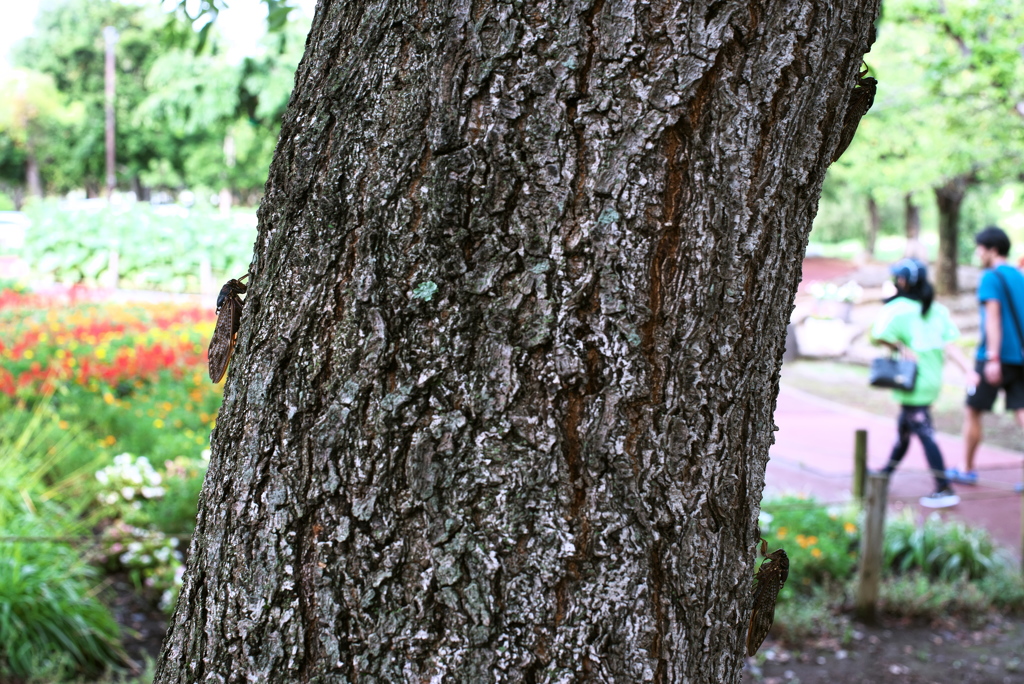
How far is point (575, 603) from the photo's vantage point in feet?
3.80

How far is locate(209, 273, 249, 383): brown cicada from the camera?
1404 mm

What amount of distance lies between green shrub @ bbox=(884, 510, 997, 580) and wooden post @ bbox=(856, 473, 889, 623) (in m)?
0.67

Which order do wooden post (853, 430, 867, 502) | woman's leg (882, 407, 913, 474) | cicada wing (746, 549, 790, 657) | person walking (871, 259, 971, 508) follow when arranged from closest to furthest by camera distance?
cicada wing (746, 549, 790, 657), wooden post (853, 430, 867, 502), person walking (871, 259, 971, 508), woman's leg (882, 407, 913, 474)

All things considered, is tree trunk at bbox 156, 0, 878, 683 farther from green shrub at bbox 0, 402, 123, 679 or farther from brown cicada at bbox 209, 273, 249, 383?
green shrub at bbox 0, 402, 123, 679

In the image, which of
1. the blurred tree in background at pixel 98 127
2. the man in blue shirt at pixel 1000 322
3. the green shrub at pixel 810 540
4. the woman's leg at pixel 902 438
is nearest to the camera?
the green shrub at pixel 810 540

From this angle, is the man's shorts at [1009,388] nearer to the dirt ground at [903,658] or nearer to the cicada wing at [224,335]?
the dirt ground at [903,658]

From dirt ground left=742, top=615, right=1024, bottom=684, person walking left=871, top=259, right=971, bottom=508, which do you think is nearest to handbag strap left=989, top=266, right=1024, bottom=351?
person walking left=871, top=259, right=971, bottom=508

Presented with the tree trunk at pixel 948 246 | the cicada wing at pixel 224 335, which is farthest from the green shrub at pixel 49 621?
the tree trunk at pixel 948 246

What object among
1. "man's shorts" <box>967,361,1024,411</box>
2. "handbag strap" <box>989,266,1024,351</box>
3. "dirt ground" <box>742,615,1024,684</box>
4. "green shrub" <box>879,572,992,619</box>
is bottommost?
"dirt ground" <box>742,615,1024,684</box>

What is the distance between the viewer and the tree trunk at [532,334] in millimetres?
1130

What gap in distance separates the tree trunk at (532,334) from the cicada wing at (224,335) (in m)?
0.23

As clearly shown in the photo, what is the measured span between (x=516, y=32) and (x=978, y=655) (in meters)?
4.60

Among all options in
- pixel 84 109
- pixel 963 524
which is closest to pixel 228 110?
pixel 963 524

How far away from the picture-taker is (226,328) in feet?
4.66
